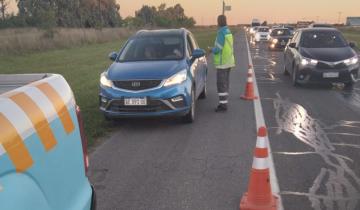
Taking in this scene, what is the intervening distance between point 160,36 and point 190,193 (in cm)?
556

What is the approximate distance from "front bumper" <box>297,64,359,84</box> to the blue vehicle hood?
5.74 meters

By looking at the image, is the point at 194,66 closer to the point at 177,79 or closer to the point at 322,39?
the point at 177,79

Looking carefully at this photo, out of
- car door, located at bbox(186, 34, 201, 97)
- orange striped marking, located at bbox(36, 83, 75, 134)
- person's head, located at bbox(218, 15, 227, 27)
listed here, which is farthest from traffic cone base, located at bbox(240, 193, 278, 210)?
person's head, located at bbox(218, 15, 227, 27)

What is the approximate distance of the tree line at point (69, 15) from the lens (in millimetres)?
45138

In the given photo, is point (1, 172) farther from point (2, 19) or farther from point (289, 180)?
point (2, 19)

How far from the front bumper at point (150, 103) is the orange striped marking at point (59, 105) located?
5.73 meters

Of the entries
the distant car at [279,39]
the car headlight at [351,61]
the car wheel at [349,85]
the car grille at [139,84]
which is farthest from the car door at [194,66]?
the distant car at [279,39]

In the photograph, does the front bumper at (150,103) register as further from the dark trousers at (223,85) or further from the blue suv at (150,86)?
the dark trousers at (223,85)

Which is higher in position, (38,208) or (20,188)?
(20,188)

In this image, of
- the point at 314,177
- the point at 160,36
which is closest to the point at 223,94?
the point at 160,36

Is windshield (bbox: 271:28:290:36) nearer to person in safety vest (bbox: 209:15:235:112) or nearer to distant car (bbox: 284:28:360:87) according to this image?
distant car (bbox: 284:28:360:87)

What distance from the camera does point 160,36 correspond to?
10.5 metres

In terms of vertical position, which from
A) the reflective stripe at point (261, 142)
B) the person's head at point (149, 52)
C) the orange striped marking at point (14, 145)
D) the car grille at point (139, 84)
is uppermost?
the orange striped marking at point (14, 145)

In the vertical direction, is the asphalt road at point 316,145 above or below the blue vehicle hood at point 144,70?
below
